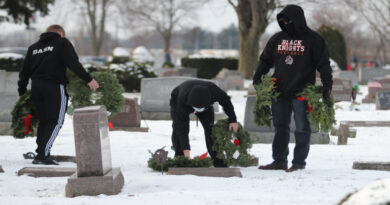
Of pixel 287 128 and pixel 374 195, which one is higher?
pixel 374 195

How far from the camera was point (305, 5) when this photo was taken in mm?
29203

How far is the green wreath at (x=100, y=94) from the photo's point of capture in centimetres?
998

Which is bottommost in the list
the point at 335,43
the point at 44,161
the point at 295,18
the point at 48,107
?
→ the point at 335,43

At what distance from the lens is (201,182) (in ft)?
19.3

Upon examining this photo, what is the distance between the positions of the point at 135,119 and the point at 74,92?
2.35 meters

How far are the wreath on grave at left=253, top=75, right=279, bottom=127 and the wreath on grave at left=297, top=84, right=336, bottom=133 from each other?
305 millimetres

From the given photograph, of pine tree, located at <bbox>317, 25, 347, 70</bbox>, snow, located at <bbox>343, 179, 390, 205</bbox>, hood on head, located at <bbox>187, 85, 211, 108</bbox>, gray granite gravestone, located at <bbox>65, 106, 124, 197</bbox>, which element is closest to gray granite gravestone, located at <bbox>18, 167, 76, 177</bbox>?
gray granite gravestone, located at <bbox>65, 106, 124, 197</bbox>

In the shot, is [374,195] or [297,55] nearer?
[374,195]

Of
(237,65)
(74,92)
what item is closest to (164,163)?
(74,92)

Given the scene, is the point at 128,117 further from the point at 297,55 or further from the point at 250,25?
the point at 250,25

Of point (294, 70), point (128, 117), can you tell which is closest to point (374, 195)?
point (294, 70)

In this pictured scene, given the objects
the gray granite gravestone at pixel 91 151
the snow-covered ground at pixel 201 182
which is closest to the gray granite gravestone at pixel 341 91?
the snow-covered ground at pixel 201 182

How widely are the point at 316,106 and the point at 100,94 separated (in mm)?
4314

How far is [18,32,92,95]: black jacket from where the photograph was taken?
7270mm
